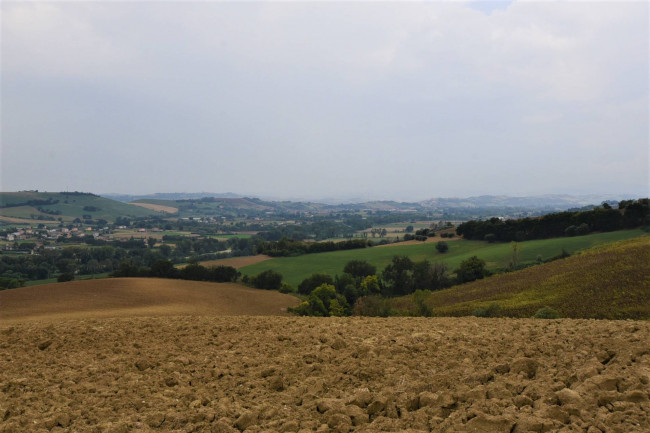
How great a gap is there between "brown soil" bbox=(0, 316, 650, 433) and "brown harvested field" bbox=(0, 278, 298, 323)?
573 inches

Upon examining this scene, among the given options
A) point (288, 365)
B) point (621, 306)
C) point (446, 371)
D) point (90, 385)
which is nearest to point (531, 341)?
point (446, 371)

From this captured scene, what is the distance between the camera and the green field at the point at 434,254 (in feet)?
170

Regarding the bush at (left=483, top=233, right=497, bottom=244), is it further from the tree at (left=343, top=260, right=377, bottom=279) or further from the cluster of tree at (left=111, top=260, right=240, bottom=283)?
the cluster of tree at (left=111, top=260, right=240, bottom=283)

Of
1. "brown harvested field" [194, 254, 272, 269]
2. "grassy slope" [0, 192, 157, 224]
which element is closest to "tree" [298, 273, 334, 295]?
"brown harvested field" [194, 254, 272, 269]

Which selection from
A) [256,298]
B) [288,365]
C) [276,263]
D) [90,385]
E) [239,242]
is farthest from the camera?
[239,242]

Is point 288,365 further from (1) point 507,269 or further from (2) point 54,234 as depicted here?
(2) point 54,234

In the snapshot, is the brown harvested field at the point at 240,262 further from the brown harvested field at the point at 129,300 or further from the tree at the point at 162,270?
the brown harvested field at the point at 129,300

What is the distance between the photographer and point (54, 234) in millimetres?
118938

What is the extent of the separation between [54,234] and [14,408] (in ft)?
457

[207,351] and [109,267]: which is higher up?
[207,351]

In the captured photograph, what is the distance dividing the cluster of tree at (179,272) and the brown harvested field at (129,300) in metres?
5.68

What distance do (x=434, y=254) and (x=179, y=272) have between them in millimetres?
43193

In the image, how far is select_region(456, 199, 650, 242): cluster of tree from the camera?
58.1 m

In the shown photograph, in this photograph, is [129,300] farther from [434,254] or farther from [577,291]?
[434,254]
